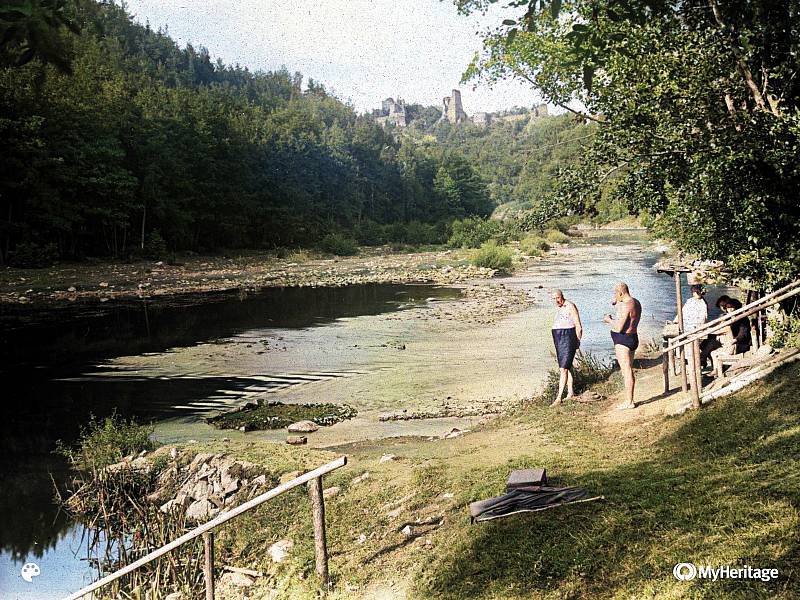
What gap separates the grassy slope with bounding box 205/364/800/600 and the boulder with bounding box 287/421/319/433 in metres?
2.74

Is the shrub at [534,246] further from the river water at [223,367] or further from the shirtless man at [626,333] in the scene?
the shirtless man at [626,333]

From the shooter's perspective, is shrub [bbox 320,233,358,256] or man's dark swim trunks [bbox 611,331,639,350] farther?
shrub [bbox 320,233,358,256]

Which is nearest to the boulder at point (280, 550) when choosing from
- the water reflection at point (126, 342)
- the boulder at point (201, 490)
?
the boulder at point (201, 490)

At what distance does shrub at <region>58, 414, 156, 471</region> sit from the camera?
1223 centimetres

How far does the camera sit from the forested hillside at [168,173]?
44312 mm

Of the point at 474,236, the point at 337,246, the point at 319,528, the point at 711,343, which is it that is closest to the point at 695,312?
the point at 711,343

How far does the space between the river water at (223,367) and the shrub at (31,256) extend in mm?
11946

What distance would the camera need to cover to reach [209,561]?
6.86m

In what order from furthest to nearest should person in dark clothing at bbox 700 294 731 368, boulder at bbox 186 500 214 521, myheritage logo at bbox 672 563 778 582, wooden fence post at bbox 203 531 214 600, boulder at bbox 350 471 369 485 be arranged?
person in dark clothing at bbox 700 294 731 368 < boulder at bbox 186 500 214 521 < boulder at bbox 350 471 369 485 < wooden fence post at bbox 203 531 214 600 < myheritage logo at bbox 672 563 778 582

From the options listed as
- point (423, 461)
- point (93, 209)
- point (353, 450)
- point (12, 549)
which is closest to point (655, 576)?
point (423, 461)

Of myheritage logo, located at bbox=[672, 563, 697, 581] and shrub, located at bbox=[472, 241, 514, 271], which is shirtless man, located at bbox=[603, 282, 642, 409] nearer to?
myheritage logo, located at bbox=[672, 563, 697, 581]

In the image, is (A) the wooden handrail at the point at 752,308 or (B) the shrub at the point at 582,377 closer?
(A) the wooden handrail at the point at 752,308

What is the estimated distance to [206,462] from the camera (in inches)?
454

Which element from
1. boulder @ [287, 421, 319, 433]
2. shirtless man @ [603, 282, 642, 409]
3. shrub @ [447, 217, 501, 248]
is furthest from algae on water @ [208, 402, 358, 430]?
shrub @ [447, 217, 501, 248]
